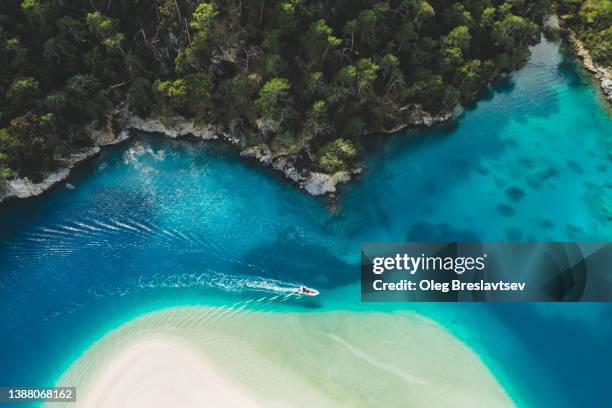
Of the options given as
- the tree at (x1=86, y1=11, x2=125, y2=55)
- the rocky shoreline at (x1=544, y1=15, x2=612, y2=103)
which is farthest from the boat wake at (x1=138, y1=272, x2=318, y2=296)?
the rocky shoreline at (x1=544, y1=15, x2=612, y2=103)

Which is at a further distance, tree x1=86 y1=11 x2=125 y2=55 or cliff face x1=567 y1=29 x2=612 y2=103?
cliff face x1=567 y1=29 x2=612 y2=103

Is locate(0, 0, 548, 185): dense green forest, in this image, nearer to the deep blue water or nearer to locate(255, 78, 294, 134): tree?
locate(255, 78, 294, 134): tree

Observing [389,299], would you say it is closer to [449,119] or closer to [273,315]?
[273,315]

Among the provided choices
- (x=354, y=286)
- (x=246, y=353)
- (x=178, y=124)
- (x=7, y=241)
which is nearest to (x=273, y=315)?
(x=246, y=353)

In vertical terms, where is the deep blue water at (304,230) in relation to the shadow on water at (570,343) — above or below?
above

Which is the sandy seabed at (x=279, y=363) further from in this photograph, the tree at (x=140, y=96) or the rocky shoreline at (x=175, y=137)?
the tree at (x=140, y=96)

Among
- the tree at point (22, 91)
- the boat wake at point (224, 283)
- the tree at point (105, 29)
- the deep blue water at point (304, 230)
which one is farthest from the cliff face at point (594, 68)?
the tree at point (22, 91)
